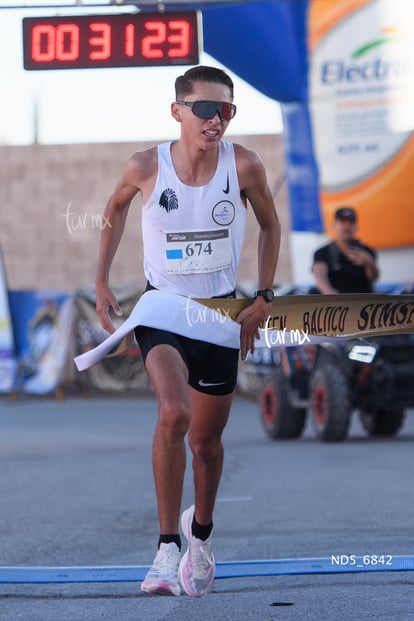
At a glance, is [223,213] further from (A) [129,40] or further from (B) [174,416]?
(A) [129,40]

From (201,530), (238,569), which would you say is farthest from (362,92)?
(201,530)

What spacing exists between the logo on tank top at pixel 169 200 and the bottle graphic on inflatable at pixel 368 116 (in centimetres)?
1374

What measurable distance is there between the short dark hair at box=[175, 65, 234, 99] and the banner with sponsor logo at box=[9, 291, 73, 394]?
24558mm

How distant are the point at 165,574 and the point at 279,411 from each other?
35.2 feet

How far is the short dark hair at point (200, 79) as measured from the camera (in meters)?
5.68

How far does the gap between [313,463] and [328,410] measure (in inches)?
77.7

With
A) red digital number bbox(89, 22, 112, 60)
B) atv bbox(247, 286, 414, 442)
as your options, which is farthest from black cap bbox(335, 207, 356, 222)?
red digital number bbox(89, 22, 112, 60)

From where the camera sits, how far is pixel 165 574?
5.17 m

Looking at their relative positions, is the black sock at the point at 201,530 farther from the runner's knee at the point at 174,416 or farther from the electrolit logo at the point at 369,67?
the electrolit logo at the point at 369,67

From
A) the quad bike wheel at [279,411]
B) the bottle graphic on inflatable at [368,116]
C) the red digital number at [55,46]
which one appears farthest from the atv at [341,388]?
the bottle graphic on inflatable at [368,116]

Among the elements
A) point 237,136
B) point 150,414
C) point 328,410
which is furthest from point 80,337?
point 328,410

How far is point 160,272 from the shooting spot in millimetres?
5656

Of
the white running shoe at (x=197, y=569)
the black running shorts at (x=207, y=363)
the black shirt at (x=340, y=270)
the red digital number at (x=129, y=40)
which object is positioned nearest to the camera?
the white running shoe at (x=197, y=569)

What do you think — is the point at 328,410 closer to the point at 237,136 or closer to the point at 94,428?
the point at 94,428
